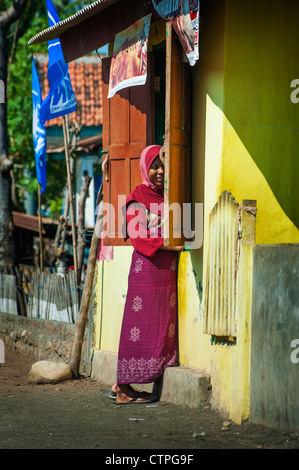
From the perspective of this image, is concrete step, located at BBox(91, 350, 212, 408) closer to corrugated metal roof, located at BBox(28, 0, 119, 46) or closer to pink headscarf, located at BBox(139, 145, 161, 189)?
pink headscarf, located at BBox(139, 145, 161, 189)

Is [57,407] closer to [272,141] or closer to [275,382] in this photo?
[275,382]

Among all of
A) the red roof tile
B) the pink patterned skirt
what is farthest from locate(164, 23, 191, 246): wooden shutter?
the red roof tile

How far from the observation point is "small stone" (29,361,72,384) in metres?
7.77

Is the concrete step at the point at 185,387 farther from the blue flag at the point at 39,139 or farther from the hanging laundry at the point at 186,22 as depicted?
the blue flag at the point at 39,139

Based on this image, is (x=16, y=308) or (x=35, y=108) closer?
(x=35, y=108)

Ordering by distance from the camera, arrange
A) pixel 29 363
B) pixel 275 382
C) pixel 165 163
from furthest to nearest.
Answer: pixel 29 363 → pixel 165 163 → pixel 275 382

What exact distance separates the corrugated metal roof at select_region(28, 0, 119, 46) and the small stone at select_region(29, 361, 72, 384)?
11.8 ft

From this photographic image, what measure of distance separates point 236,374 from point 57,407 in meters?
1.80

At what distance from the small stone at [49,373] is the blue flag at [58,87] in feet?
10.4

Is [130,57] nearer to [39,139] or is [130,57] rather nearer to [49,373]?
[39,139]

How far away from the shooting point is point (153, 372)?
6.50 metres

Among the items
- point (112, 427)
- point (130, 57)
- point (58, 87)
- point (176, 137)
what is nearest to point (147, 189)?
point (176, 137)

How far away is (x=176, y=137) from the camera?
244 inches
